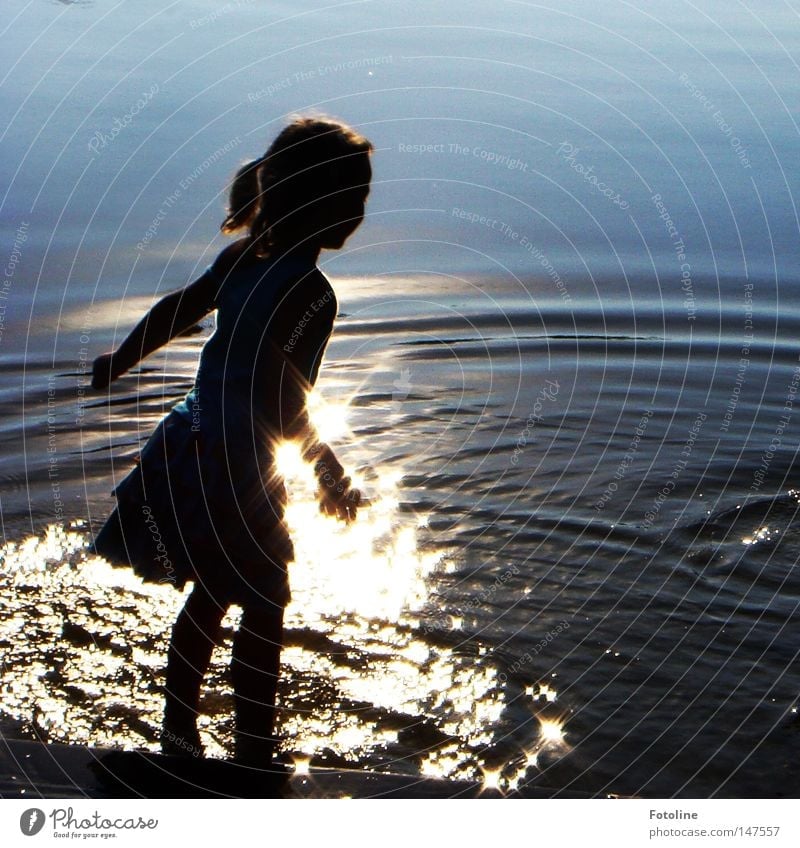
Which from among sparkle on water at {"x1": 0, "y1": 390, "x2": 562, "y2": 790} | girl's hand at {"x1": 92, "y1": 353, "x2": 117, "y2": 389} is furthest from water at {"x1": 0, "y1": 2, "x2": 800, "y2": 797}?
girl's hand at {"x1": 92, "y1": 353, "x2": 117, "y2": 389}

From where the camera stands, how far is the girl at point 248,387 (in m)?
2.88

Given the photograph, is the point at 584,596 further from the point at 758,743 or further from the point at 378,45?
the point at 378,45

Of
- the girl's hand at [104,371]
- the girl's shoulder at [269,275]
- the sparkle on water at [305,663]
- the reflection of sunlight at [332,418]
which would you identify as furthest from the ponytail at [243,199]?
the reflection of sunlight at [332,418]

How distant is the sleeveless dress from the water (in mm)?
592

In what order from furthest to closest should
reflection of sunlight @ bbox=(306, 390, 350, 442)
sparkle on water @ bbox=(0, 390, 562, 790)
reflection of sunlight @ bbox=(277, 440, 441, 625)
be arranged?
reflection of sunlight @ bbox=(306, 390, 350, 442)
reflection of sunlight @ bbox=(277, 440, 441, 625)
sparkle on water @ bbox=(0, 390, 562, 790)

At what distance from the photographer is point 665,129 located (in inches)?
387

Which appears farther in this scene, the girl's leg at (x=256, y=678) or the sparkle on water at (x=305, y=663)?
the sparkle on water at (x=305, y=663)

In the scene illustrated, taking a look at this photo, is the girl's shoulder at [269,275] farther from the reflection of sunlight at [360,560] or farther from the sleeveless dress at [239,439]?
the reflection of sunlight at [360,560]

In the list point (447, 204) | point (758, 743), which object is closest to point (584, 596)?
point (758, 743)

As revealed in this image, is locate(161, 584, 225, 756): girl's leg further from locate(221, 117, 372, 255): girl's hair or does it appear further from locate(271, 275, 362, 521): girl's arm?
locate(221, 117, 372, 255): girl's hair

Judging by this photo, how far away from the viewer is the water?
11.1ft
